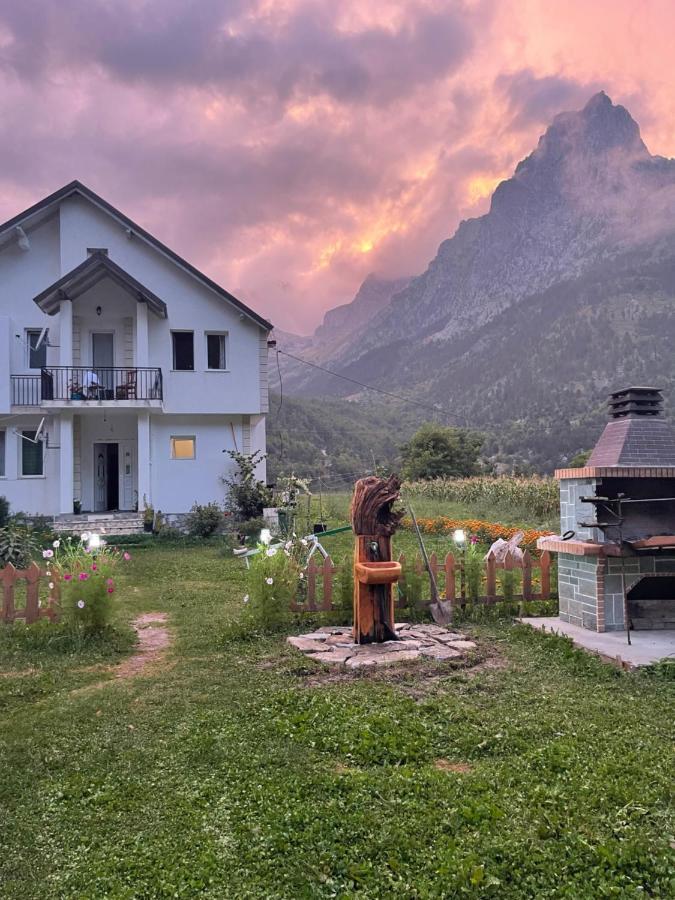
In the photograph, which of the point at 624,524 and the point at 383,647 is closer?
the point at 383,647

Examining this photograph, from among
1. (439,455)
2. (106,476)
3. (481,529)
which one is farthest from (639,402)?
(439,455)

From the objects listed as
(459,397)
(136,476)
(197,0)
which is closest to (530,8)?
(197,0)

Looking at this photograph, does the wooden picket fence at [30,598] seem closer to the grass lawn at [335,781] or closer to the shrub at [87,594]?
the shrub at [87,594]

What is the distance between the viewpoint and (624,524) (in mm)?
6980

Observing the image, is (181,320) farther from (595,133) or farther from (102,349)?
(595,133)

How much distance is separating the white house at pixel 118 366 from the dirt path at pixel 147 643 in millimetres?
10852

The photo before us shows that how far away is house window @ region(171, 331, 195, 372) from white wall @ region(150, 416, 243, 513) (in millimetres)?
1644

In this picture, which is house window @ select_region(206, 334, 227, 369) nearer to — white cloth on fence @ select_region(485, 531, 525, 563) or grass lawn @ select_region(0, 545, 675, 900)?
white cloth on fence @ select_region(485, 531, 525, 563)

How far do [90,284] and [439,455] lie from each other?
21454 millimetres

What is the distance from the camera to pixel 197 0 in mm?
16812

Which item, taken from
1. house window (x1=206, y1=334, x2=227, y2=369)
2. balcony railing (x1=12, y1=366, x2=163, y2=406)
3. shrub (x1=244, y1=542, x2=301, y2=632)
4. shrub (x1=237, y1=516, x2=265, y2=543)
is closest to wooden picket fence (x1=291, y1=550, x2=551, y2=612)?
shrub (x1=244, y1=542, x2=301, y2=632)

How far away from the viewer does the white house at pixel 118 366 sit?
60.9 ft

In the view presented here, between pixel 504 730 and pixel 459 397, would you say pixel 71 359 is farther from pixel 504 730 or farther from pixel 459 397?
pixel 459 397

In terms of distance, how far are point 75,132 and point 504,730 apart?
2419cm
